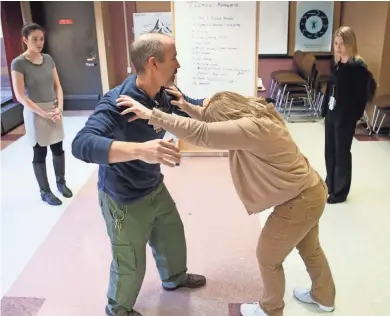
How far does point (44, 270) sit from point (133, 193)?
1124mm

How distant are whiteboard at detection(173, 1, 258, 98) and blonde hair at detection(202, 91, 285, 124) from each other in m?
2.55

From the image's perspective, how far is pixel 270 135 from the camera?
1.80m

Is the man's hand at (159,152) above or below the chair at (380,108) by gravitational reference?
above

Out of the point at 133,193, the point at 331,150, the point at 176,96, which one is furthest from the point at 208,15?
the point at 133,193

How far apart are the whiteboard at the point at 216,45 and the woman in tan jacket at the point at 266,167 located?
2.32 m

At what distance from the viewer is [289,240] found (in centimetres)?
202

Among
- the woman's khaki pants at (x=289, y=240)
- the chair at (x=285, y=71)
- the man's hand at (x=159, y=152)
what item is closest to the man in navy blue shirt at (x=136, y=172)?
the man's hand at (x=159, y=152)

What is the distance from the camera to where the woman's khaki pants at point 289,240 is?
1.99m

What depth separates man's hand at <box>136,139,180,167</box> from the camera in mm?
1591

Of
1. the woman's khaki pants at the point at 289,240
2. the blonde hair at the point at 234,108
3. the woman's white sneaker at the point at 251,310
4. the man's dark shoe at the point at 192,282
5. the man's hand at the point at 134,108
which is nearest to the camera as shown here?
the man's hand at the point at 134,108

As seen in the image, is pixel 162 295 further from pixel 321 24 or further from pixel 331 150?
pixel 321 24

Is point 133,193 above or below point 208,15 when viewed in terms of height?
below

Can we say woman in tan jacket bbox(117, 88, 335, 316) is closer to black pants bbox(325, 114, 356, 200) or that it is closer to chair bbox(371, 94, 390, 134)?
black pants bbox(325, 114, 356, 200)

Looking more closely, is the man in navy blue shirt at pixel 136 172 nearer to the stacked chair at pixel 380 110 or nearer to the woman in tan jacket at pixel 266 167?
the woman in tan jacket at pixel 266 167
